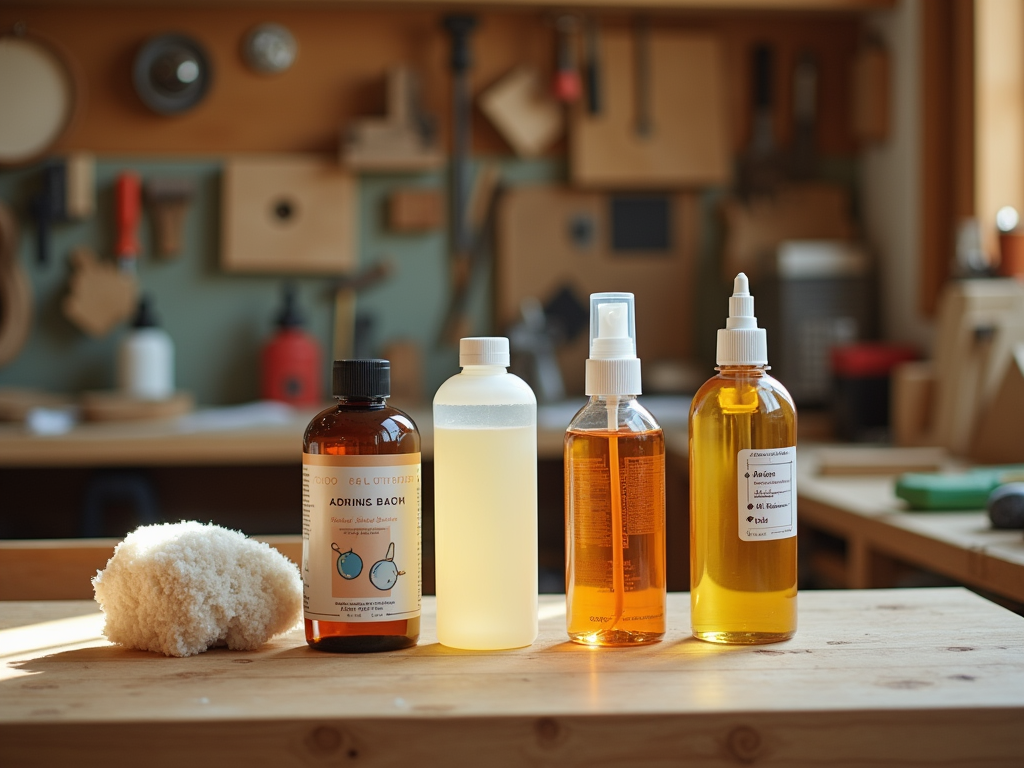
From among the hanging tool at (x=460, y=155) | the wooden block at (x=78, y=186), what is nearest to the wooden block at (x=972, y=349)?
the hanging tool at (x=460, y=155)

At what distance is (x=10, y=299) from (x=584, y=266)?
1.33m

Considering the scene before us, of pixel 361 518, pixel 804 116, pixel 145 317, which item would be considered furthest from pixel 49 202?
pixel 361 518

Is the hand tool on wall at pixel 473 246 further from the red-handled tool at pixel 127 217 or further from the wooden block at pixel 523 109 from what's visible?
the red-handled tool at pixel 127 217

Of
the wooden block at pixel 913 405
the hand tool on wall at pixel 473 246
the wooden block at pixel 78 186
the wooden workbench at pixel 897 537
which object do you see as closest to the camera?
the wooden workbench at pixel 897 537

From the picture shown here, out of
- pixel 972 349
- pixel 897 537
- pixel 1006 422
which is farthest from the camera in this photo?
pixel 972 349

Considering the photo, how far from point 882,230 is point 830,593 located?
1.89 m

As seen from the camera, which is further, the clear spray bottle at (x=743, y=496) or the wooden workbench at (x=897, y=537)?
the wooden workbench at (x=897, y=537)

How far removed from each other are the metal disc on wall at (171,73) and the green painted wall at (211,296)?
0.46 feet

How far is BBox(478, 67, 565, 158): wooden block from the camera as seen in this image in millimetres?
2584

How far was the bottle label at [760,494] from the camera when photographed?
67 cm

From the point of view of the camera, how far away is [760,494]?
2.20 feet

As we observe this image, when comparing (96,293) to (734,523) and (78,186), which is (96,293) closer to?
(78,186)

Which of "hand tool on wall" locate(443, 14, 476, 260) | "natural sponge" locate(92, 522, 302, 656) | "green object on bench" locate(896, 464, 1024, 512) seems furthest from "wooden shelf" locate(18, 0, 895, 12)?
"natural sponge" locate(92, 522, 302, 656)

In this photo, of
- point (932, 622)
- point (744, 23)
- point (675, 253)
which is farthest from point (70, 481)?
point (932, 622)
